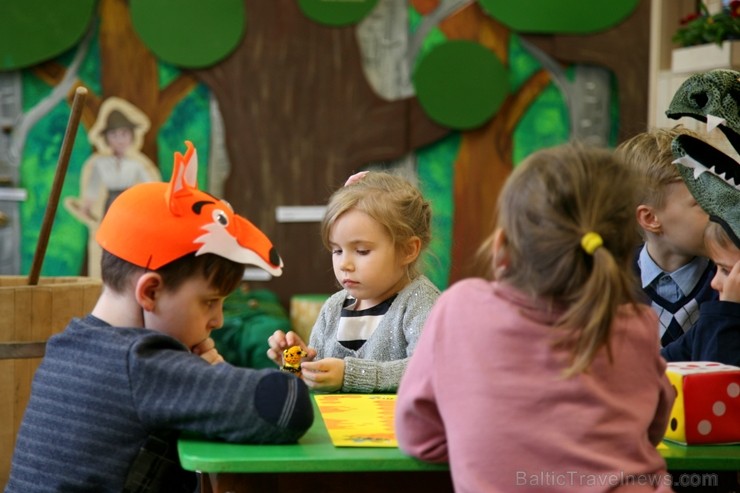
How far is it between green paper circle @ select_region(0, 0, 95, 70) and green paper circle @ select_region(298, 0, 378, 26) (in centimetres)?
89

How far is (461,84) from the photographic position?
173 inches

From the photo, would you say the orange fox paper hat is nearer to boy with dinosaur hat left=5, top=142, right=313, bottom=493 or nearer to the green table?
boy with dinosaur hat left=5, top=142, right=313, bottom=493

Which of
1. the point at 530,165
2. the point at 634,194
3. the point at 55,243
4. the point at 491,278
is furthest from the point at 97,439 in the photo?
the point at 55,243

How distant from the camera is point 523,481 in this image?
139 cm

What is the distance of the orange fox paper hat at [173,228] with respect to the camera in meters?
1.64

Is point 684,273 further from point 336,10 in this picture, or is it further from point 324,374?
point 336,10

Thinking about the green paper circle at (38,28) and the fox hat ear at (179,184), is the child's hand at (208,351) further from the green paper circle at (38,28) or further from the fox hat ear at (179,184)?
the green paper circle at (38,28)

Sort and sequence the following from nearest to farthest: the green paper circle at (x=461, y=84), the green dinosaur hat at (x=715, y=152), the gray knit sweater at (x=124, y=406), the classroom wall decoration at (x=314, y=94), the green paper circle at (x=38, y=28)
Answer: the gray knit sweater at (x=124, y=406) < the green dinosaur hat at (x=715, y=152) < the green paper circle at (x=38, y=28) < the classroom wall decoration at (x=314, y=94) < the green paper circle at (x=461, y=84)

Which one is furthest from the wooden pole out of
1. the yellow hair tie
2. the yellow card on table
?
the yellow hair tie

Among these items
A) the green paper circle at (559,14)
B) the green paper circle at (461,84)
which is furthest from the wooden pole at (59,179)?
the green paper circle at (559,14)

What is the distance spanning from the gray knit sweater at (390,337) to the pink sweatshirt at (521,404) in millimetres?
541

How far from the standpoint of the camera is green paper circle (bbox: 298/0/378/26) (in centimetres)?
431

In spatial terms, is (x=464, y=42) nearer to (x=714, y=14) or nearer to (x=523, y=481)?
(x=714, y=14)

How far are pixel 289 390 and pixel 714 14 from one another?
2.70 m
